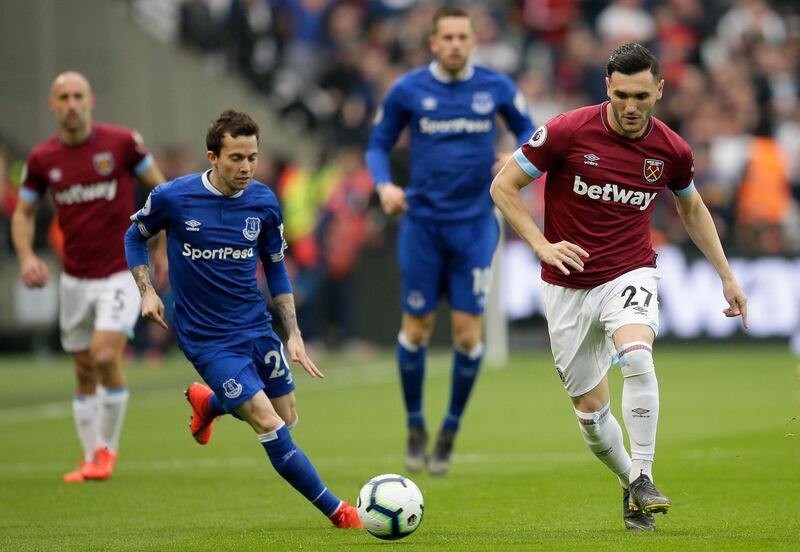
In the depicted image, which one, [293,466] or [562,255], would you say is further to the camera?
[293,466]

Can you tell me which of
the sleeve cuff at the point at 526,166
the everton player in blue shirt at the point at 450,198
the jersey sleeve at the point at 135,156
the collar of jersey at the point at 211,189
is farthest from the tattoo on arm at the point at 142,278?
the jersey sleeve at the point at 135,156

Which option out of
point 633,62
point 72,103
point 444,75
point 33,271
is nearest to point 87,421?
point 33,271

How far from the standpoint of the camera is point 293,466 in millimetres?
7793

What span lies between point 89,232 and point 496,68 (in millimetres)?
13686

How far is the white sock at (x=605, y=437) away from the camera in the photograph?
775cm

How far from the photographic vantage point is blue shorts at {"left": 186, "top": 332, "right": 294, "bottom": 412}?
7.91 meters

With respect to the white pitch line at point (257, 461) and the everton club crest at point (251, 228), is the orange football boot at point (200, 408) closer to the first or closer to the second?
the everton club crest at point (251, 228)

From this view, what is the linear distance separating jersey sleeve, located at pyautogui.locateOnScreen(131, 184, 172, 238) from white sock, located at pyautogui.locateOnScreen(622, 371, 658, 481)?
2618 millimetres

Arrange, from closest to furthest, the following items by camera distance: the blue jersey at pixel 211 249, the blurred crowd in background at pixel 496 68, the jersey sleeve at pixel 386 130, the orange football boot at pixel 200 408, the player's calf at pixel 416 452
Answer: the blue jersey at pixel 211 249
the orange football boot at pixel 200 408
the player's calf at pixel 416 452
the jersey sleeve at pixel 386 130
the blurred crowd in background at pixel 496 68

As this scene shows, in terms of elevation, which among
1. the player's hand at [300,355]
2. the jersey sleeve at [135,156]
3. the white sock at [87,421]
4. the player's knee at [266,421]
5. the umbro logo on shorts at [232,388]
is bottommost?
the white sock at [87,421]

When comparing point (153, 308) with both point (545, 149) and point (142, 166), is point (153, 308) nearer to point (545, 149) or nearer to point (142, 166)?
point (545, 149)

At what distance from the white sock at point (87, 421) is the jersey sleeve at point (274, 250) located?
10.0ft

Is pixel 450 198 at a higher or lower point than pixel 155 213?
lower

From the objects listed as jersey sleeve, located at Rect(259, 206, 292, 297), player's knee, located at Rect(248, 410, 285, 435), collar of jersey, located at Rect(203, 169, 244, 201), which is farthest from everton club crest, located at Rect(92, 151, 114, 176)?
player's knee, located at Rect(248, 410, 285, 435)
